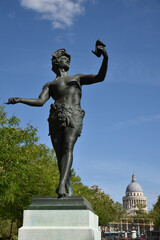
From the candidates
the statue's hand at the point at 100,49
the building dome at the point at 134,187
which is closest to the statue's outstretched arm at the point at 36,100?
the statue's hand at the point at 100,49

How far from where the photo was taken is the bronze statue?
5.57 m

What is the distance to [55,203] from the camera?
5.03 meters

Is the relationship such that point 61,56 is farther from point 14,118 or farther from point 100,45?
point 14,118

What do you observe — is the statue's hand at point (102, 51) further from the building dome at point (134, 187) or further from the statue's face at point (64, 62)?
the building dome at point (134, 187)

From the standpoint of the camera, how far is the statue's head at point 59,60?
20.8 ft

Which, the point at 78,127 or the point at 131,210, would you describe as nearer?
the point at 78,127

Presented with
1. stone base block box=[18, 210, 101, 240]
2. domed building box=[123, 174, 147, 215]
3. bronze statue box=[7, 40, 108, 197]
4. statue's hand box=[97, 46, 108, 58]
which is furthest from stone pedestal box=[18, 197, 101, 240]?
domed building box=[123, 174, 147, 215]

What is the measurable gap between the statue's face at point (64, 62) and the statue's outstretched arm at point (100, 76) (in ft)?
1.46

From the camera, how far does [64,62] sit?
6379 millimetres

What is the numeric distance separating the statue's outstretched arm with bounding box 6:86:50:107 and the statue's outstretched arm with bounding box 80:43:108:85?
0.73m

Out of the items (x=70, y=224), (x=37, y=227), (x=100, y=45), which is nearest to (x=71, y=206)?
(x=70, y=224)

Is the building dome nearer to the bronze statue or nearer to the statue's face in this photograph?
the statue's face

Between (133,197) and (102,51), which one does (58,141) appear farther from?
(133,197)

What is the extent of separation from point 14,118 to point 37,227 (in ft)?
48.5
